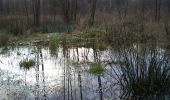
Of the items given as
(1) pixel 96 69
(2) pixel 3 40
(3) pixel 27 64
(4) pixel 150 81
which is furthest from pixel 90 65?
(2) pixel 3 40

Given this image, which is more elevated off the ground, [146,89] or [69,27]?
[69,27]

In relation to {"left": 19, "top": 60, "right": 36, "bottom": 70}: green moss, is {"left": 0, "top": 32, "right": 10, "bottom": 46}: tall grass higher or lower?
higher

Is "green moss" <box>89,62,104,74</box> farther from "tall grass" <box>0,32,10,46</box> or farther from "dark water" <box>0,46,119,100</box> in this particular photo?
"tall grass" <box>0,32,10,46</box>

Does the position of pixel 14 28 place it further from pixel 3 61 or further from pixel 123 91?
pixel 123 91

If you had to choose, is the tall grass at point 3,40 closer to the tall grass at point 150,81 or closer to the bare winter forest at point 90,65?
the bare winter forest at point 90,65

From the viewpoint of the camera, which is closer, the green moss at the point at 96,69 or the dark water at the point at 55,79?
the dark water at the point at 55,79

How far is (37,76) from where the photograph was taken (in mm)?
6008

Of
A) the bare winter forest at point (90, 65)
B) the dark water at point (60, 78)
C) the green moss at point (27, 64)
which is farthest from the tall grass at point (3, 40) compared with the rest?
the green moss at point (27, 64)

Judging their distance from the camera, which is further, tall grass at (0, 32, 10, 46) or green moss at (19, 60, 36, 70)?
tall grass at (0, 32, 10, 46)

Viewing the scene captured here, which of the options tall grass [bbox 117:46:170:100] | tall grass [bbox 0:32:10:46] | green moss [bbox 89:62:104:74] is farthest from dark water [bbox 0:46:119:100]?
tall grass [bbox 0:32:10:46]

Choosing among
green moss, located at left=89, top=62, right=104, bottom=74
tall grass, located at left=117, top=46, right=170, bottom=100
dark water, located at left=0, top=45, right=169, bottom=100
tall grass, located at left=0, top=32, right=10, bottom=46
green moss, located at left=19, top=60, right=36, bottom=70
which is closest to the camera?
tall grass, located at left=117, top=46, right=170, bottom=100

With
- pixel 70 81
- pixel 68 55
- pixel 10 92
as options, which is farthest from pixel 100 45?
pixel 10 92

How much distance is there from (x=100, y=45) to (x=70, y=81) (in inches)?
127

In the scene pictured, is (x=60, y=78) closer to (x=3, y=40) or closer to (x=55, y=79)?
(x=55, y=79)
